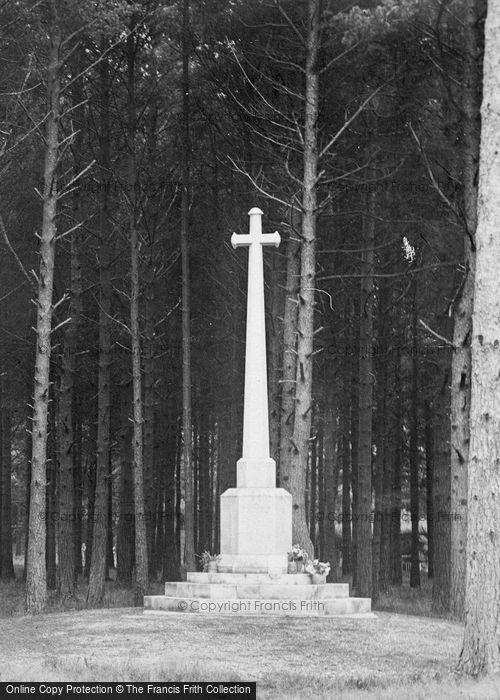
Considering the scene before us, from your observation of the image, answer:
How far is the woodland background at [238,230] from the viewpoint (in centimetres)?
1803

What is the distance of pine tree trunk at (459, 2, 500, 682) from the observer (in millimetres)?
10133

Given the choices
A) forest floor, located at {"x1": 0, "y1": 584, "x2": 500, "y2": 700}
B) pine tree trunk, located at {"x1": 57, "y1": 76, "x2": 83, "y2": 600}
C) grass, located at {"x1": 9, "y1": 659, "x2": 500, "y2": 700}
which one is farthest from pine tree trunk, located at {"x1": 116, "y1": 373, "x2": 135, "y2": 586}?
grass, located at {"x1": 9, "y1": 659, "x2": 500, "y2": 700}

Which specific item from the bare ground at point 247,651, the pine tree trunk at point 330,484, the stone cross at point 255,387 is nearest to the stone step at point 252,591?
the bare ground at point 247,651

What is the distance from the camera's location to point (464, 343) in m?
16.6

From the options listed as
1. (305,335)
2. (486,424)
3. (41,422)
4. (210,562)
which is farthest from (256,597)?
(486,424)

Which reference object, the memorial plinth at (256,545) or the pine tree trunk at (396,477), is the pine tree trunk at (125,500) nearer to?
the pine tree trunk at (396,477)

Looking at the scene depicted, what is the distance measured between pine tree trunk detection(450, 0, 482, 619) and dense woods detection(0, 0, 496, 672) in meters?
0.04

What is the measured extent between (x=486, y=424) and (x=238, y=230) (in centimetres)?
1434

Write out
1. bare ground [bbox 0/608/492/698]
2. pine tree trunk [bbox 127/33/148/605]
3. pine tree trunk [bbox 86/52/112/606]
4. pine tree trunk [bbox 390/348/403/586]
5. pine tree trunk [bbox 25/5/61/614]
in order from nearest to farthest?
1. bare ground [bbox 0/608/492/698]
2. pine tree trunk [bbox 25/5/61/614]
3. pine tree trunk [bbox 127/33/148/605]
4. pine tree trunk [bbox 86/52/112/606]
5. pine tree trunk [bbox 390/348/403/586]

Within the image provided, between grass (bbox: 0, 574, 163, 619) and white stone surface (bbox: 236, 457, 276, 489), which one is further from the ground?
white stone surface (bbox: 236, 457, 276, 489)

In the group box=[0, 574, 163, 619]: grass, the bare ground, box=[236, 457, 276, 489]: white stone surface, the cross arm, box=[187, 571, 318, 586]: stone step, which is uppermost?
the cross arm

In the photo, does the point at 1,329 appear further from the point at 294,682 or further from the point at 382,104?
the point at 294,682

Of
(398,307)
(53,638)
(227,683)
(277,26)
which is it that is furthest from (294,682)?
(398,307)

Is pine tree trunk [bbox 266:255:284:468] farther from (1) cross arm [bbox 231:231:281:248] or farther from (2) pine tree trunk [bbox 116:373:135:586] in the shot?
(1) cross arm [bbox 231:231:281:248]
